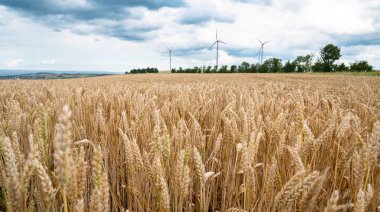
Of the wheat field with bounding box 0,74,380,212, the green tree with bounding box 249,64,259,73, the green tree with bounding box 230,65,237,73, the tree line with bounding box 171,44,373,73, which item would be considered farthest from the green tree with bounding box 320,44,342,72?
the wheat field with bounding box 0,74,380,212

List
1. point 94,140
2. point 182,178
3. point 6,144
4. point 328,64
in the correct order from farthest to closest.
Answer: point 328,64, point 94,140, point 182,178, point 6,144

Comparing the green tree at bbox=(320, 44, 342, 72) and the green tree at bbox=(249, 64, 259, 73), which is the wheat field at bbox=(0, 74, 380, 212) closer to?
the green tree at bbox=(249, 64, 259, 73)

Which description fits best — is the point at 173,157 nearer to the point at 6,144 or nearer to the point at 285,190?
the point at 285,190

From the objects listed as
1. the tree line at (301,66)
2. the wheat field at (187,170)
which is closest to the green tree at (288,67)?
the tree line at (301,66)

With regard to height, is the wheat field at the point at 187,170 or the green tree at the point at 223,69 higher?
the green tree at the point at 223,69

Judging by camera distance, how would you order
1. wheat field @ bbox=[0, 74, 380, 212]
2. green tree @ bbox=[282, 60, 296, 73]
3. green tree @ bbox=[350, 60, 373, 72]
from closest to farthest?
wheat field @ bbox=[0, 74, 380, 212] < green tree @ bbox=[350, 60, 373, 72] < green tree @ bbox=[282, 60, 296, 73]

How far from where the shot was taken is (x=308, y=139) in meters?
1.14

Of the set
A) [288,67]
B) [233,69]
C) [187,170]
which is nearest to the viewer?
[187,170]

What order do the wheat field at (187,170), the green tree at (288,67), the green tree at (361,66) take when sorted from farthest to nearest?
the green tree at (288,67), the green tree at (361,66), the wheat field at (187,170)

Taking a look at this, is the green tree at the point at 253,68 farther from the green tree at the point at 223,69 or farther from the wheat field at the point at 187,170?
the wheat field at the point at 187,170

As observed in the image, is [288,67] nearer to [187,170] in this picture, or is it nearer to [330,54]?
[330,54]

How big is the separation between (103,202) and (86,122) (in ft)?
5.77

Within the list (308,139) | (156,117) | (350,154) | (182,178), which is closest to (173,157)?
(156,117)

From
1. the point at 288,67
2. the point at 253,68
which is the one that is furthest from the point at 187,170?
the point at 288,67
